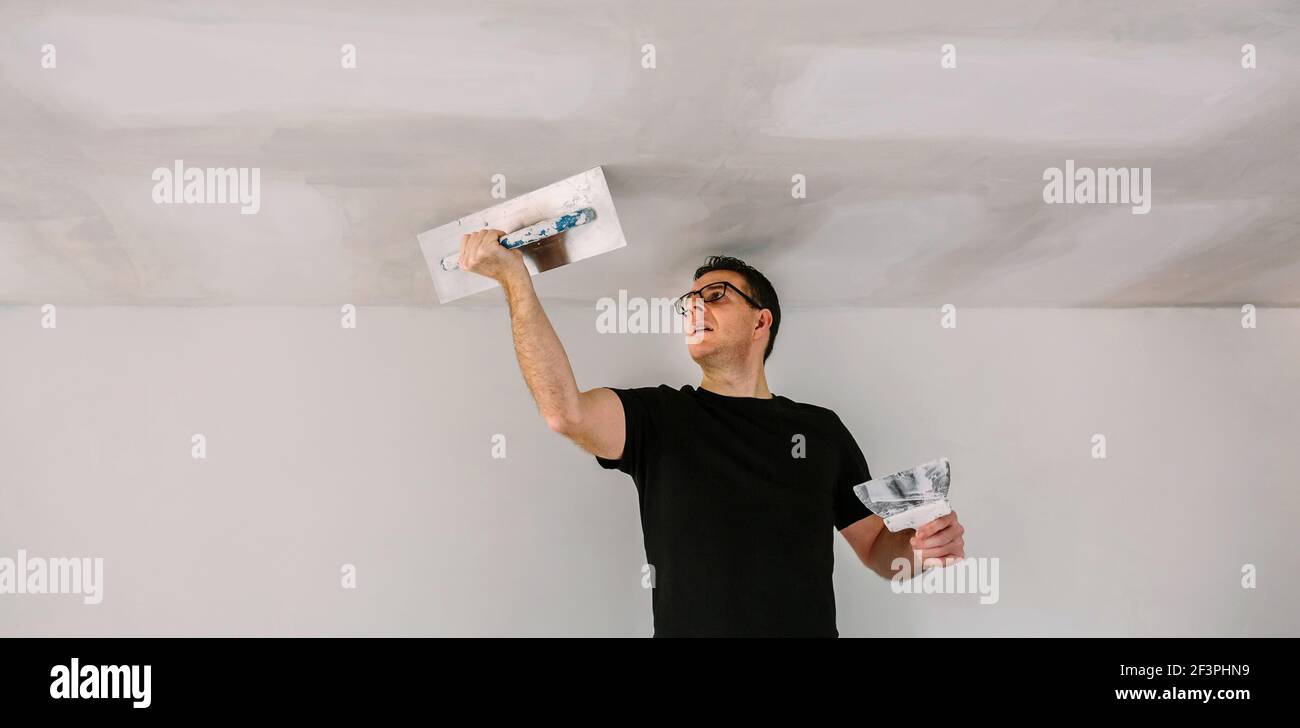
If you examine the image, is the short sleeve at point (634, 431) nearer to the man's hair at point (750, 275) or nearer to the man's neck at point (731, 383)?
the man's neck at point (731, 383)

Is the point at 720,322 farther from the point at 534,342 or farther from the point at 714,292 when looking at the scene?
the point at 534,342

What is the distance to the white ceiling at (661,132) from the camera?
3.66 ft

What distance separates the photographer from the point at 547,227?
5.19 ft

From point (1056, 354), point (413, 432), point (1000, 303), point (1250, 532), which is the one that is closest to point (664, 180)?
point (413, 432)

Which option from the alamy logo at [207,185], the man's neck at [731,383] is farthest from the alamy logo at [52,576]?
the man's neck at [731,383]

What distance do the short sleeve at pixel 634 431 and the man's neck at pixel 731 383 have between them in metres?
0.21

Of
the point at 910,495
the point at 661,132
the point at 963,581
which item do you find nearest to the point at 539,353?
the point at 661,132

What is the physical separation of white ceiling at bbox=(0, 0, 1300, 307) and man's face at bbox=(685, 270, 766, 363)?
0.07 m

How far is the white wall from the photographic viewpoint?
2.13 meters

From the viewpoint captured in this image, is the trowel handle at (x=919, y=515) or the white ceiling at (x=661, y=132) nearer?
the white ceiling at (x=661, y=132)

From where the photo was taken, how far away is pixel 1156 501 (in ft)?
7.69

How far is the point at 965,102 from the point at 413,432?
1.50 m

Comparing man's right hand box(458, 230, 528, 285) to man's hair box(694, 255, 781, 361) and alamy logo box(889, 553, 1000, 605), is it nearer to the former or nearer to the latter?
man's hair box(694, 255, 781, 361)

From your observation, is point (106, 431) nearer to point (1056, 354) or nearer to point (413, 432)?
point (413, 432)
